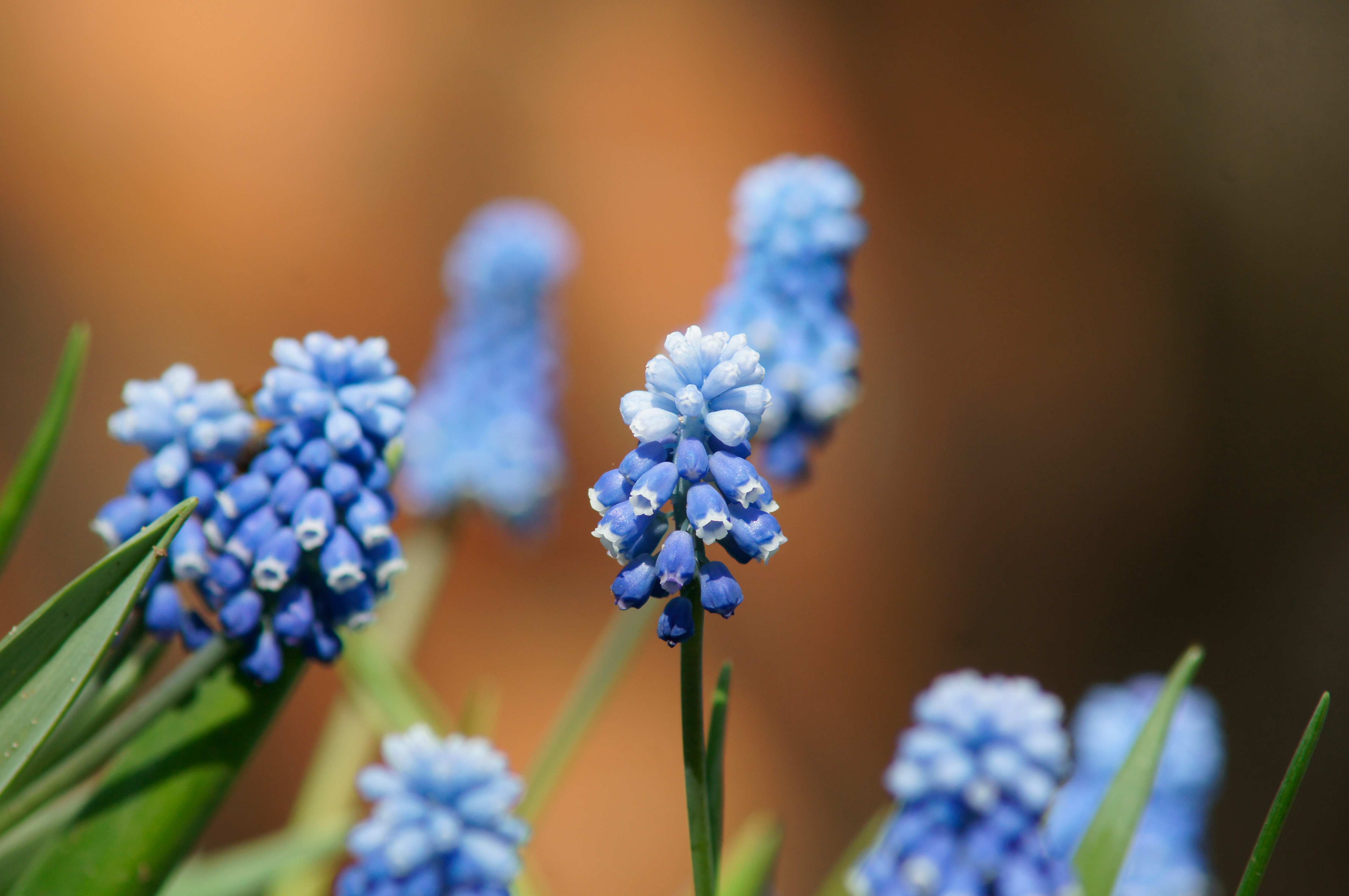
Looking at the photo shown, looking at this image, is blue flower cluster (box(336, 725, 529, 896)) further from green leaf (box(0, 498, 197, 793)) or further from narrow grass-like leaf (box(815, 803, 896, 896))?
narrow grass-like leaf (box(815, 803, 896, 896))

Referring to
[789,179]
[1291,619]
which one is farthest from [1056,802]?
[1291,619]

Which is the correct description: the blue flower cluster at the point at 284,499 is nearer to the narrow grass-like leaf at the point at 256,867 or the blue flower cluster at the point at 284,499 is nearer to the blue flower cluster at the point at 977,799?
the narrow grass-like leaf at the point at 256,867

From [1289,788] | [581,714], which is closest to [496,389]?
[581,714]

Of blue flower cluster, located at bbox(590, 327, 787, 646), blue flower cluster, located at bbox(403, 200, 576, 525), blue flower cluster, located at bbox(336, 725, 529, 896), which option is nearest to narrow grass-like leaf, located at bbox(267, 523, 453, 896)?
blue flower cluster, located at bbox(403, 200, 576, 525)

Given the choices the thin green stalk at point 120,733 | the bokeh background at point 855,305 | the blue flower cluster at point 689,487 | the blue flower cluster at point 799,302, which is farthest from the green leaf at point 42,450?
the bokeh background at point 855,305

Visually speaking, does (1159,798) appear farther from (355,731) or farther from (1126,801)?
(355,731)
